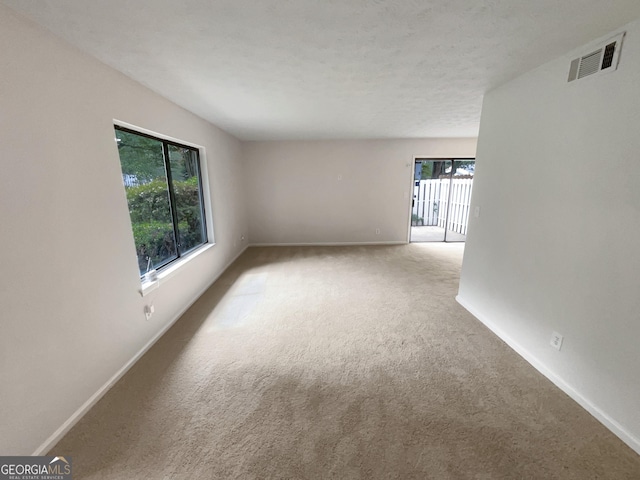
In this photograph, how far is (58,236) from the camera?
4.83ft

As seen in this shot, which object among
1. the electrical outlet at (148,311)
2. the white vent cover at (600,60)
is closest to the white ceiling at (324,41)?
the white vent cover at (600,60)

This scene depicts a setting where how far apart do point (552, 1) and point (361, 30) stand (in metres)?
0.90

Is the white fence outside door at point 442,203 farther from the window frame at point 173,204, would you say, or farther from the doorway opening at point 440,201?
the window frame at point 173,204

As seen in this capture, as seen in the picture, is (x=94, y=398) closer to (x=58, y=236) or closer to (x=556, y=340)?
(x=58, y=236)

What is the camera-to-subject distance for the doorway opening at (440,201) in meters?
6.42

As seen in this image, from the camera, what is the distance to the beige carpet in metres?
1.30

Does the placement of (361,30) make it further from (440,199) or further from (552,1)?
(440,199)

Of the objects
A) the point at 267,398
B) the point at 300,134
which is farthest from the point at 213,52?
the point at 300,134

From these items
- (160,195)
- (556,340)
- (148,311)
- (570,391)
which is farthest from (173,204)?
(570,391)

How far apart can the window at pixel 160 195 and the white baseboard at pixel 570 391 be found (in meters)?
3.40

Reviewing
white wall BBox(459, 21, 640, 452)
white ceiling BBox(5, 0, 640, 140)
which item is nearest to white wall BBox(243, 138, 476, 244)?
white ceiling BBox(5, 0, 640, 140)

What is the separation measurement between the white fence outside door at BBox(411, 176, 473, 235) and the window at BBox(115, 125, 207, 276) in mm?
5012

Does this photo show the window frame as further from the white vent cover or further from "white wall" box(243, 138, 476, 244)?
the white vent cover

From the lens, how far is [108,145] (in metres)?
1.84
